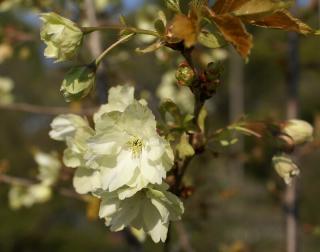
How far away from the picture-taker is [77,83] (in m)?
0.87

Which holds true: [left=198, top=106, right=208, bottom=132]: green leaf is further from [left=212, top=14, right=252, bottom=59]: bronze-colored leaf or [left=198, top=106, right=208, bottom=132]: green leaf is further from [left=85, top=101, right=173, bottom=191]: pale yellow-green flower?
[left=212, top=14, right=252, bottom=59]: bronze-colored leaf

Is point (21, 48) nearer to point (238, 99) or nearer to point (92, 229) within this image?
point (92, 229)

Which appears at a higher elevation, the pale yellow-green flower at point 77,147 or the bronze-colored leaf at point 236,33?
the bronze-colored leaf at point 236,33

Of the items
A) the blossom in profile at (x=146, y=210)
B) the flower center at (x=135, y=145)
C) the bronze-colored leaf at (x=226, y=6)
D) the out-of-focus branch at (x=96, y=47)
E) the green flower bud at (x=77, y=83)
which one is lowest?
the out-of-focus branch at (x=96, y=47)

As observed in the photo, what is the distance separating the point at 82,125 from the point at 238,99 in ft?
51.4

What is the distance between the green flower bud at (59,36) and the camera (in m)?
0.84

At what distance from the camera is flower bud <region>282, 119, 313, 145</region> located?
0.98m

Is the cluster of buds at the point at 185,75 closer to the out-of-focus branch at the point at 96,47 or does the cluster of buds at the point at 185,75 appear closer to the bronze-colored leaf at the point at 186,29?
the bronze-colored leaf at the point at 186,29

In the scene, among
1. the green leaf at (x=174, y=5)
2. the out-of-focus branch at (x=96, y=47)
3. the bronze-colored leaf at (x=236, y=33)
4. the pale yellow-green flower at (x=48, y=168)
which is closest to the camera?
the bronze-colored leaf at (x=236, y=33)

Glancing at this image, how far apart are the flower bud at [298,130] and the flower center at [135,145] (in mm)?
276

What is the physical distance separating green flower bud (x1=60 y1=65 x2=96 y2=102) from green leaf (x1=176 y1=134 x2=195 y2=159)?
0.18m

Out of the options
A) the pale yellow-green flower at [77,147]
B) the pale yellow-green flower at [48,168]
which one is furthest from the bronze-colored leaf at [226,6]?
the pale yellow-green flower at [48,168]

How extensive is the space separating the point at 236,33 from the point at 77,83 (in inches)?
11.5

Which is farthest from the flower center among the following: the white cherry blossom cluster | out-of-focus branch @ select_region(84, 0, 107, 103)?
out-of-focus branch @ select_region(84, 0, 107, 103)
